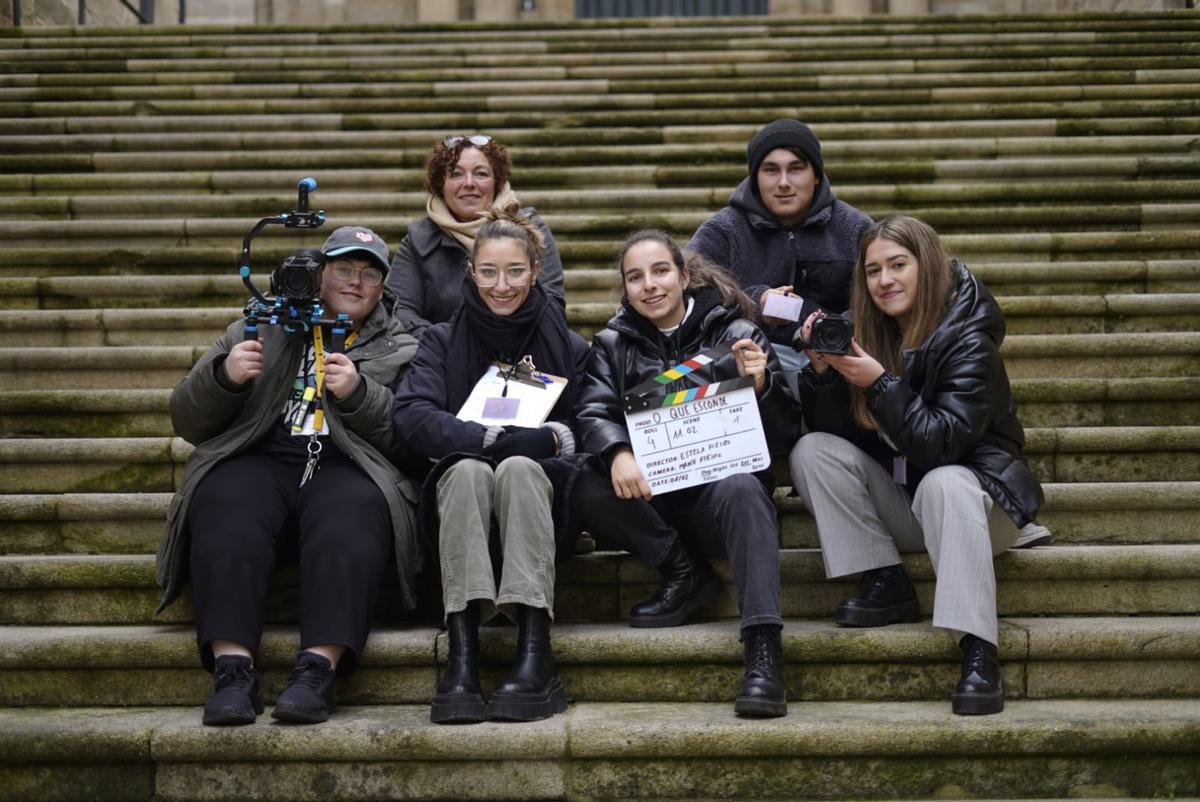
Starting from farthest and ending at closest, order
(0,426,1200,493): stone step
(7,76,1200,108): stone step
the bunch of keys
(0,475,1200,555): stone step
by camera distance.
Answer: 1. (7,76,1200,108): stone step
2. (0,426,1200,493): stone step
3. (0,475,1200,555): stone step
4. the bunch of keys

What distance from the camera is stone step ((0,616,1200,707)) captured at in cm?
332

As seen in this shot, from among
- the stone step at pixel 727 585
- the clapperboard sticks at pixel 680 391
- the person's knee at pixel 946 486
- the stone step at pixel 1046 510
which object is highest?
the clapperboard sticks at pixel 680 391

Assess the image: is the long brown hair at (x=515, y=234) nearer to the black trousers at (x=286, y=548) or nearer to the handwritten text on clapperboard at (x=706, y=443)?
the handwritten text on clapperboard at (x=706, y=443)

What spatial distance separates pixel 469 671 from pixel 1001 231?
4293mm

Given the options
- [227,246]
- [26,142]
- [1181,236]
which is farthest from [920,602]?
[26,142]

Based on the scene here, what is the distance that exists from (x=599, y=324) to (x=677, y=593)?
2.00 m

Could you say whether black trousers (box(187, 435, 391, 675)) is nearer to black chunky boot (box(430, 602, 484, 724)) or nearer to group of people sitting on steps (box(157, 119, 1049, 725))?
group of people sitting on steps (box(157, 119, 1049, 725))

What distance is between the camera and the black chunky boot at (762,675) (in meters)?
3.12

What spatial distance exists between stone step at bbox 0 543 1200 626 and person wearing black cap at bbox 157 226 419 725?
29 cm

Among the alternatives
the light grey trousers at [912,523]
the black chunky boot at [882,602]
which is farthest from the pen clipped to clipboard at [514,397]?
the black chunky boot at [882,602]

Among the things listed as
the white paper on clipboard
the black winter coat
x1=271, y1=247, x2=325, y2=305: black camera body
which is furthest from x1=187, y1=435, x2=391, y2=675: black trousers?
x1=271, y1=247, x2=325, y2=305: black camera body

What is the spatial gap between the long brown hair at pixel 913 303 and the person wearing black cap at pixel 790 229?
59 centimetres

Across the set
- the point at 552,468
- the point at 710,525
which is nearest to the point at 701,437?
the point at 710,525

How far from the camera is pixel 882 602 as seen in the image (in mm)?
3486
